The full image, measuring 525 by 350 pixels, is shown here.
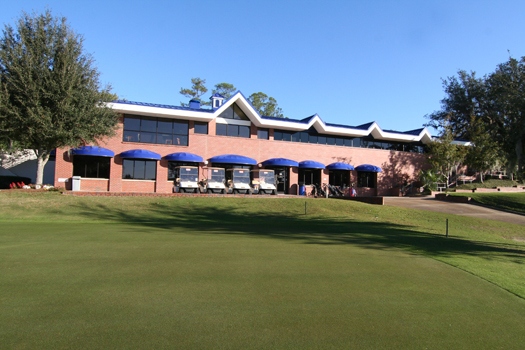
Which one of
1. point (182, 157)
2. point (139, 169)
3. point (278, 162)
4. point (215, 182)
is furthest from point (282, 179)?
point (139, 169)

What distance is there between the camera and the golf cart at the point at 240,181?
26500mm

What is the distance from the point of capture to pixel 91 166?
26.0m

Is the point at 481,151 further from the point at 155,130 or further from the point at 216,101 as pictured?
the point at 155,130

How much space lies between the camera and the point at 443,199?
1193 inches

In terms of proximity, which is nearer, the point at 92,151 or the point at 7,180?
the point at 92,151

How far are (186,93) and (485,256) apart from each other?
48.3 m

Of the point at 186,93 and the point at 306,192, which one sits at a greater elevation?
the point at 186,93

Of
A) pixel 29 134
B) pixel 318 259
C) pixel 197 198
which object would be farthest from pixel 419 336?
pixel 29 134

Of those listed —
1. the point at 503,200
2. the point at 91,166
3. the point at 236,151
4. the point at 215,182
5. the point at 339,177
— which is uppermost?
the point at 236,151

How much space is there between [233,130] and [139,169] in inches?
342

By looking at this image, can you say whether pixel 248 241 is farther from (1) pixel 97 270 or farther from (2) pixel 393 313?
(2) pixel 393 313

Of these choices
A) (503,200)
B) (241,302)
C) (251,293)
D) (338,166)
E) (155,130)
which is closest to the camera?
(241,302)

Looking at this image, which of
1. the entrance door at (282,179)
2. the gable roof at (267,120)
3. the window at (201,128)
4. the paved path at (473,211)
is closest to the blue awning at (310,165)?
the entrance door at (282,179)

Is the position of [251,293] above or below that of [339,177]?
below
